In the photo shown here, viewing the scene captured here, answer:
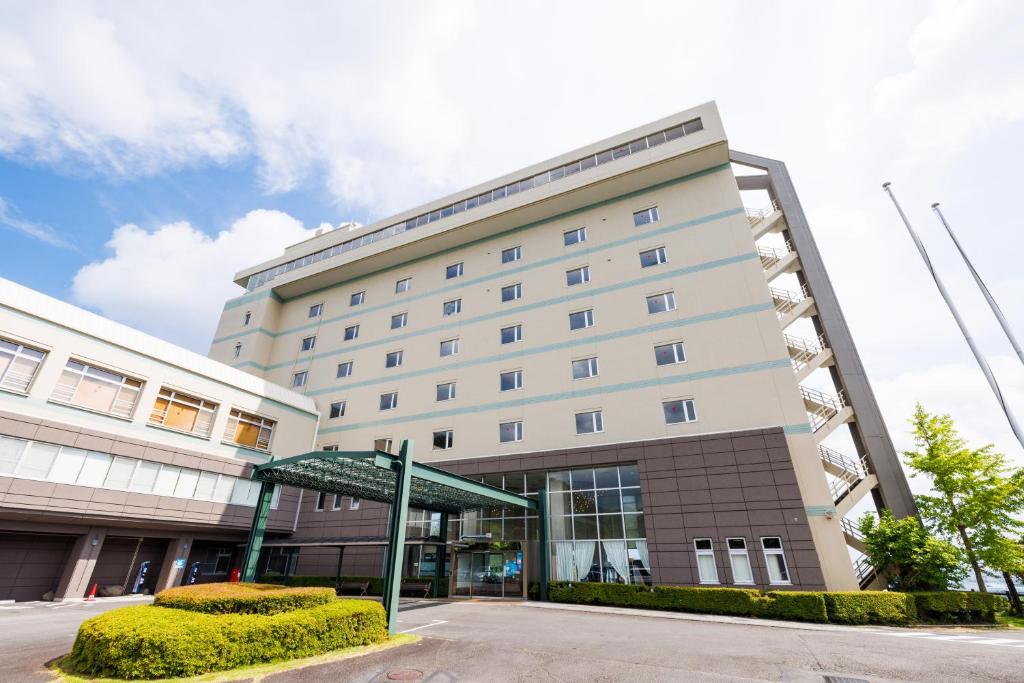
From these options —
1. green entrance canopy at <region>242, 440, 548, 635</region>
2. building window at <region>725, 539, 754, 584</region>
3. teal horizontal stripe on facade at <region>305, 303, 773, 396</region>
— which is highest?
teal horizontal stripe on facade at <region>305, 303, 773, 396</region>

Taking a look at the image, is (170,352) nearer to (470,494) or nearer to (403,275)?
(403,275)

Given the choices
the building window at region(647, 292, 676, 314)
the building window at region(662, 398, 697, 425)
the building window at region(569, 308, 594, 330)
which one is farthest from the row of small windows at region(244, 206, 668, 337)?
the building window at region(662, 398, 697, 425)

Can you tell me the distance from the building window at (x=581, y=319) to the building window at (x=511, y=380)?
430 cm

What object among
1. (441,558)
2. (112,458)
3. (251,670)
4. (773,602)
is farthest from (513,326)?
(251,670)

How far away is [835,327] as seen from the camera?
26.1 m

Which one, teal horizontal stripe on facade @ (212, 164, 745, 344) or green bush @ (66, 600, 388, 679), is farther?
teal horizontal stripe on facade @ (212, 164, 745, 344)

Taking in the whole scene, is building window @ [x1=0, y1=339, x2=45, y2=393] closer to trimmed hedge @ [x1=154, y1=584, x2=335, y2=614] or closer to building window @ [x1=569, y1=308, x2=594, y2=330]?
trimmed hedge @ [x1=154, y1=584, x2=335, y2=614]

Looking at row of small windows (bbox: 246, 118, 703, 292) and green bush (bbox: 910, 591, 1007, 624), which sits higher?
row of small windows (bbox: 246, 118, 703, 292)

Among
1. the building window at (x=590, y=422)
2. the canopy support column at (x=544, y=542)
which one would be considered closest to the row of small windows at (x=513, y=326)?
the building window at (x=590, y=422)

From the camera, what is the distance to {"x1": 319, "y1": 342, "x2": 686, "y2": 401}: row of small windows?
80.9 ft

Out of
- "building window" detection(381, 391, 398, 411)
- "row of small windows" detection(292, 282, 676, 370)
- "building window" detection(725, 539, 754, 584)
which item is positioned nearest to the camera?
"building window" detection(725, 539, 754, 584)

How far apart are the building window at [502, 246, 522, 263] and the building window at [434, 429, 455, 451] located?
12.5 metres

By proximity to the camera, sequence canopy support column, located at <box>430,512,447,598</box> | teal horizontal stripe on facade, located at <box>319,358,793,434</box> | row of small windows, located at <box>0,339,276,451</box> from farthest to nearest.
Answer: canopy support column, located at <box>430,512,447,598</box> → teal horizontal stripe on facade, located at <box>319,358,793,434</box> → row of small windows, located at <box>0,339,276,451</box>

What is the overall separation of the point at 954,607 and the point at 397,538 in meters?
20.4
